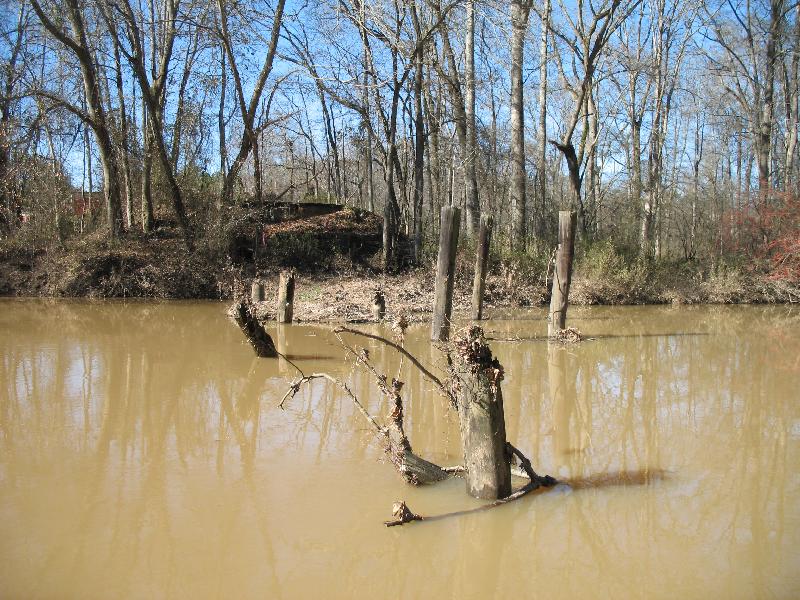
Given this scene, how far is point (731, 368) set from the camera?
10.5 m

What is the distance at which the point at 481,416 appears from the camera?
471 centimetres

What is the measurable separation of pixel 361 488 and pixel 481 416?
121cm

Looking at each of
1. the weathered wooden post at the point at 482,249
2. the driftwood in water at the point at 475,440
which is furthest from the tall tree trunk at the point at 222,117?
the driftwood in water at the point at 475,440

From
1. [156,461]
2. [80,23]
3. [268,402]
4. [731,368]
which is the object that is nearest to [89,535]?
[156,461]

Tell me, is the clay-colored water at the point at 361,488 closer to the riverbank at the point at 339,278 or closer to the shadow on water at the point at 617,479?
the shadow on water at the point at 617,479

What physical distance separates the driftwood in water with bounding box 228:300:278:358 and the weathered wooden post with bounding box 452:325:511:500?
5.63 m

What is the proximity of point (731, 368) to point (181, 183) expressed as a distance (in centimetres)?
1750

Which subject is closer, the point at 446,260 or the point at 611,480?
the point at 611,480

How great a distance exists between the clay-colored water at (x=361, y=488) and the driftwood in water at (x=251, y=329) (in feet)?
0.87

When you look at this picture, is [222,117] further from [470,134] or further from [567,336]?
[567,336]

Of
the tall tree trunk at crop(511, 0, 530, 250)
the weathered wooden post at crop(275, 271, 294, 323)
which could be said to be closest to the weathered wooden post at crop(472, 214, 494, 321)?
the weathered wooden post at crop(275, 271, 294, 323)

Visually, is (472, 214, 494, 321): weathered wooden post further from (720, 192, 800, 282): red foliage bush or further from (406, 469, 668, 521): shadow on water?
(720, 192, 800, 282): red foliage bush

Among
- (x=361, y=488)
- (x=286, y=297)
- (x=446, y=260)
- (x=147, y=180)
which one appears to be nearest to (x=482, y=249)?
(x=446, y=260)

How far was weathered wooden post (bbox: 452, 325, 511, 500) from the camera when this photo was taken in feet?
A: 15.1
